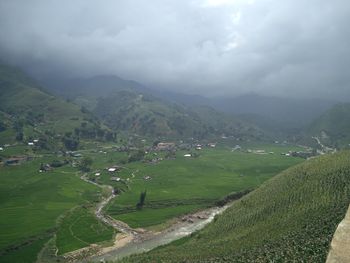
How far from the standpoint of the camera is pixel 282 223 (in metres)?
121

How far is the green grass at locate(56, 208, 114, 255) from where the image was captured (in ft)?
461

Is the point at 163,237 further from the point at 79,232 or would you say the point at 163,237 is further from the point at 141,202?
the point at 141,202

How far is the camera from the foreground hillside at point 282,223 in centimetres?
9944

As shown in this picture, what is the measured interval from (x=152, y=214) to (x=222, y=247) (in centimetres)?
6741

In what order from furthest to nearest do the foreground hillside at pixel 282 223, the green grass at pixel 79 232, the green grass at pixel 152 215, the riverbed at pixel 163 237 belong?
the green grass at pixel 152 215 → the green grass at pixel 79 232 → the riverbed at pixel 163 237 → the foreground hillside at pixel 282 223

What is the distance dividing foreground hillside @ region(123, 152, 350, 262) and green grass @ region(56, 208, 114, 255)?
96.0 ft

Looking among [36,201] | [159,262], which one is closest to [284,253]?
[159,262]

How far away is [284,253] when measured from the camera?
315ft

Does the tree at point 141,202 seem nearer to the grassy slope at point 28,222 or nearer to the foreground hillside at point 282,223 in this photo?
the grassy slope at point 28,222

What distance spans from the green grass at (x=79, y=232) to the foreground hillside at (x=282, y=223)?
29260 mm

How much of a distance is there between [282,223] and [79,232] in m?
73.5

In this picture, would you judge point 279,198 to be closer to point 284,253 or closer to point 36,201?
point 284,253

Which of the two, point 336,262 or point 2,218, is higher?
point 336,262

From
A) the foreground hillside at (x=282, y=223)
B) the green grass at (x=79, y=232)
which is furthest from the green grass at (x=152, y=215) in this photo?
the foreground hillside at (x=282, y=223)
